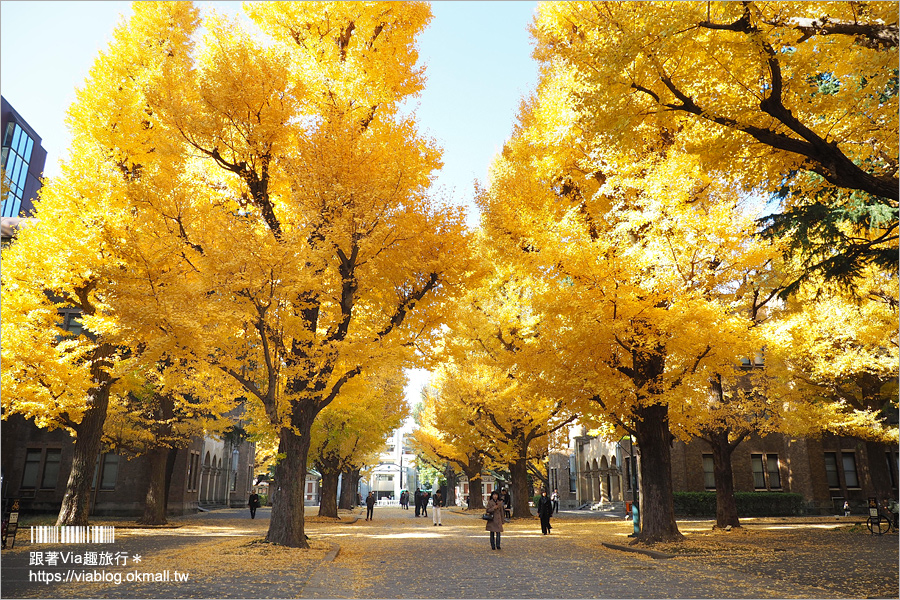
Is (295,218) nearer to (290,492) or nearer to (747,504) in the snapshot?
(290,492)

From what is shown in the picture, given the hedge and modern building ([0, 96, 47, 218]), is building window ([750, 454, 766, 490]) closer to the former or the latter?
the hedge

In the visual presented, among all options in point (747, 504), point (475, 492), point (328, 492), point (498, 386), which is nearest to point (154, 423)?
point (328, 492)

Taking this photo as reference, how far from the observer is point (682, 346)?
12219 millimetres

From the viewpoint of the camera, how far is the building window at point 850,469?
101 feet

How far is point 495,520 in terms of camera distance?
14.0 meters

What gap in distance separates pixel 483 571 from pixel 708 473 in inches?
1001

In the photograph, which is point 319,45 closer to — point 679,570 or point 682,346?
point 682,346

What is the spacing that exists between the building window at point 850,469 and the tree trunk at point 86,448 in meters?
33.6

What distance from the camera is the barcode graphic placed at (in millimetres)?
14481

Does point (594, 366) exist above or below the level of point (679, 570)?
above

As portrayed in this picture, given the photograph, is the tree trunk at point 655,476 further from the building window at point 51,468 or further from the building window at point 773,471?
the building window at point 51,468

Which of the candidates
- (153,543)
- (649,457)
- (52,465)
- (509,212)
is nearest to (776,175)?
(509,212)

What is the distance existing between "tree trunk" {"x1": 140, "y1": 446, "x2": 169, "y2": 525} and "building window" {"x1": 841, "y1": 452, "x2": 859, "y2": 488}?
3197 centimetres

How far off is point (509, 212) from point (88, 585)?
10.9m
